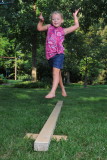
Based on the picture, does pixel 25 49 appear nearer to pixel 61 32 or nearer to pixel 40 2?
pixel 40 2

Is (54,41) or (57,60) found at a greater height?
(54,41)

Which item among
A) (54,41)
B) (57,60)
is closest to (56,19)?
(54,41)

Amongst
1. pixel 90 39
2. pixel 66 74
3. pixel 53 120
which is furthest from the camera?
pixel 66 74

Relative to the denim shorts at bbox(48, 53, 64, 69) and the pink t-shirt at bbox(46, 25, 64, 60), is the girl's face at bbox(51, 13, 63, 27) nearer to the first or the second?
the pink t-shirt at bbox(46, 25, 64, 60)

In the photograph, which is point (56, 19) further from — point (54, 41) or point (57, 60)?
point (57, 60)

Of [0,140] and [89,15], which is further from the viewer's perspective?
[89,15]

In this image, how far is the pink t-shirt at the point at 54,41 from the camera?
488 cm

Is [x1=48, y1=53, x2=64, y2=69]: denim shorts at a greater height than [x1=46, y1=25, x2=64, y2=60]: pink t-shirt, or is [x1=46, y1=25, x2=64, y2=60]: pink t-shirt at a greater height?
[x1=46, y1=25, x2=64, y2=60]: pink t-shirt

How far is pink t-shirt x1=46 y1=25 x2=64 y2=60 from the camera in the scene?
4.88 meters

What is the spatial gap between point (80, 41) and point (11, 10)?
776 cm

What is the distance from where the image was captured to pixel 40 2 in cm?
1989

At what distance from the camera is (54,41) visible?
487 cm

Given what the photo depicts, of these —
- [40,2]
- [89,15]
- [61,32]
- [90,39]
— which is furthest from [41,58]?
[61,32]

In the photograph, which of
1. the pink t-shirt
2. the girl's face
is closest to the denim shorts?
the pink t-shirt
